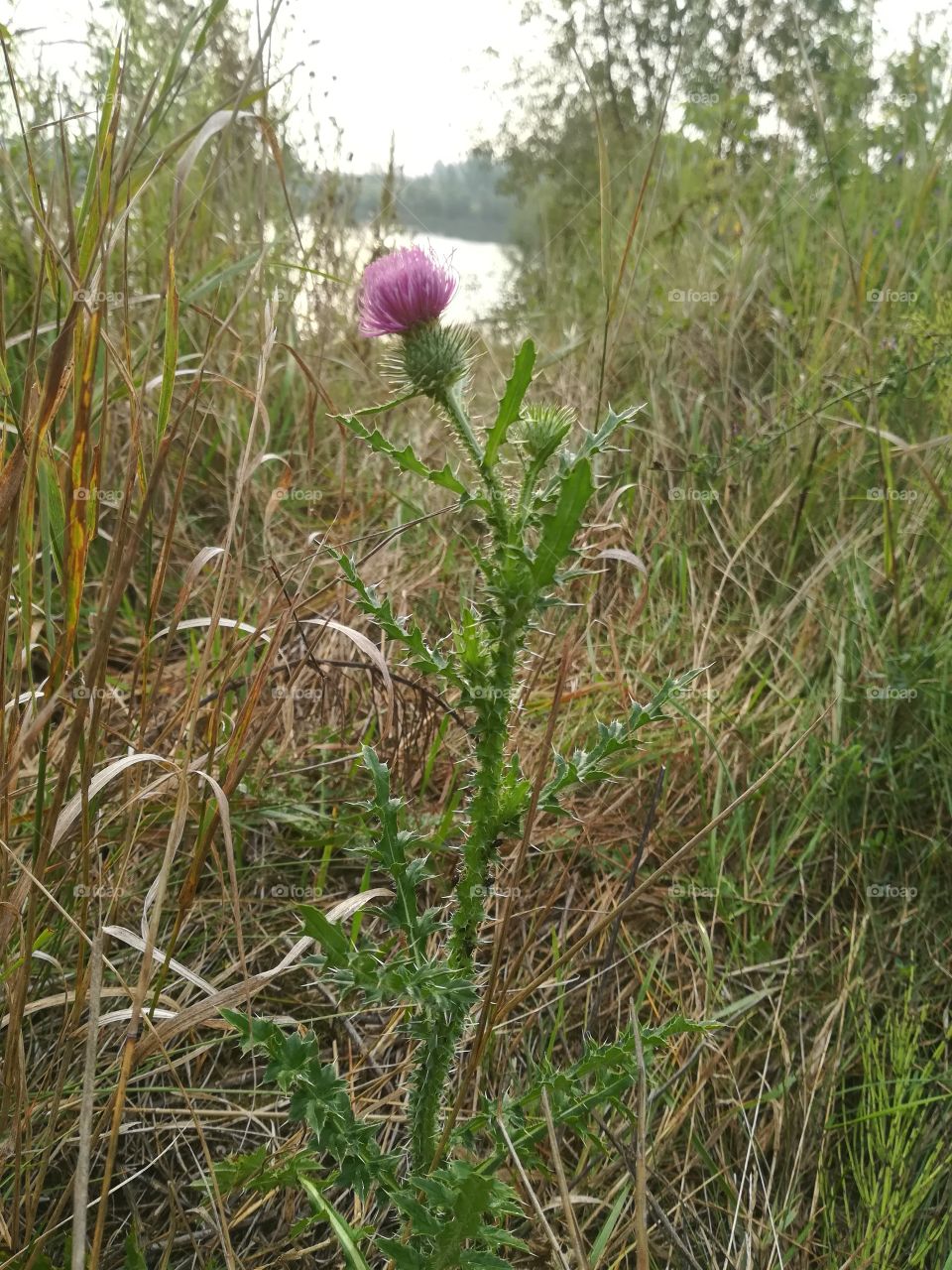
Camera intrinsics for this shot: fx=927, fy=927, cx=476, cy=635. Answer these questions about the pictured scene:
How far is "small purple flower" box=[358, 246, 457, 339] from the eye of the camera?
3.98 ft

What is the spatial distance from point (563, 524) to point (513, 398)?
0.58 ft

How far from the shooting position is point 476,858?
1.14 meters

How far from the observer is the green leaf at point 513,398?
1064mm

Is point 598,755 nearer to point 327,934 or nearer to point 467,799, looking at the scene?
point 467,799

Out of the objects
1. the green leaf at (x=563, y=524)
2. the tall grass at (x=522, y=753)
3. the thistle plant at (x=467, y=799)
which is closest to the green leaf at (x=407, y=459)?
the thistle plant at (x=467, y=799)

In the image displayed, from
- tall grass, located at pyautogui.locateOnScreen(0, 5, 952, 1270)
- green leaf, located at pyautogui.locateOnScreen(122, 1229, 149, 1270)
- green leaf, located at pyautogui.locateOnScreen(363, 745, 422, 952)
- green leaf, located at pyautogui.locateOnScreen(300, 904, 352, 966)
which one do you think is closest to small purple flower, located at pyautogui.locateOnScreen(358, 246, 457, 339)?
tall grass, located at pyautogui.locateOnScreen(0, 5, 952, 1270)

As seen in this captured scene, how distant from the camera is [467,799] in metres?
1.17

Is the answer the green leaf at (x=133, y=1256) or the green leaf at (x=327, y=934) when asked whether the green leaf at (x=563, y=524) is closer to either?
the green leaf at (x=327, y=934)

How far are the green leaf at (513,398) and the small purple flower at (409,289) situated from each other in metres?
0.20

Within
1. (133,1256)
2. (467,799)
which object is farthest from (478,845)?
(133,1256)

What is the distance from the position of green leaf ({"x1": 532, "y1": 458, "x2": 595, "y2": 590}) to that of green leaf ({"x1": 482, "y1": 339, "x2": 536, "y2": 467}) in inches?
4.3

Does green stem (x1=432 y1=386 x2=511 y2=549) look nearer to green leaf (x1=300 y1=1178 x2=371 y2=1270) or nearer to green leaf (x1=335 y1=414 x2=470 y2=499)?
green leaf (x1=335 y1=414 x2=470 y2=499)

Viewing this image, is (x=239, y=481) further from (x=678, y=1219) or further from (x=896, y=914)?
(x=896, y=914)

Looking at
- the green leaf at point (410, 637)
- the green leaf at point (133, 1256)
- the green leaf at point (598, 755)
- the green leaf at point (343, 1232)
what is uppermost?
the green leaf at point (410, 637)
